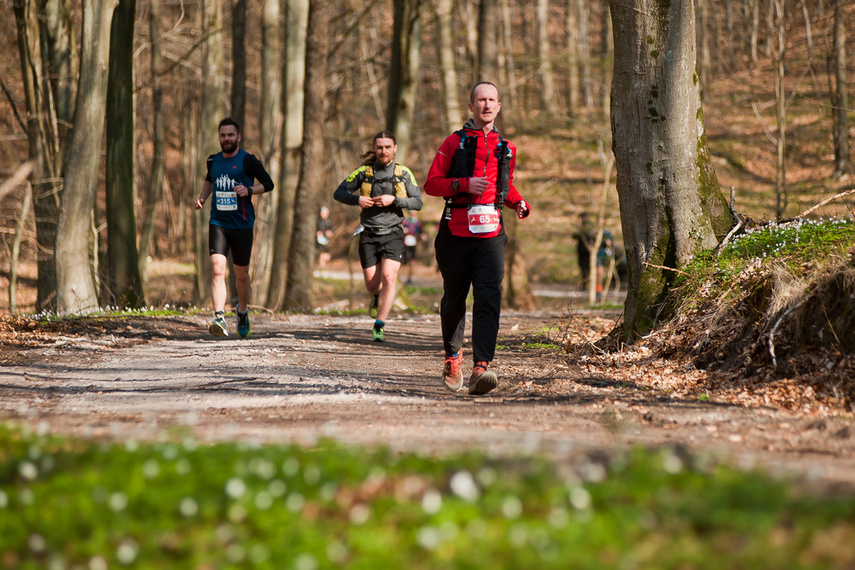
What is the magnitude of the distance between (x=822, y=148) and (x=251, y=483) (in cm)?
3820

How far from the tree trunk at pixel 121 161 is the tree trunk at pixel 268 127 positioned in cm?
437

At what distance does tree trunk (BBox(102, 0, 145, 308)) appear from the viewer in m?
16.1

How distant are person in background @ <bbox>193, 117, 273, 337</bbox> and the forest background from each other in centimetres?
327

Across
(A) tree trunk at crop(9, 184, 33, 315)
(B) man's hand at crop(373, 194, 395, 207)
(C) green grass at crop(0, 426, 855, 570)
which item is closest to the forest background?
(A) tree trunk at crop(9, 184, 33, 315)

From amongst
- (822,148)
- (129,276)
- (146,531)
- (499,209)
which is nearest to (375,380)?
(499,209)

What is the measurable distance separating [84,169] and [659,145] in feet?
38.3

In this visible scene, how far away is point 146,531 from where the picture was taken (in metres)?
3.05

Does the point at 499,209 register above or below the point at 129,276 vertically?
above

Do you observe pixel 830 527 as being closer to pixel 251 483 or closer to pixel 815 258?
pixel 251 483

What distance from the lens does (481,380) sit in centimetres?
645

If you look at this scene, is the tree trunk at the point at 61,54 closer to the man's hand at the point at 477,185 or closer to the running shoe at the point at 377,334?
the running shoe at the point at 377,334

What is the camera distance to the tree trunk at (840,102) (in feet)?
92.0

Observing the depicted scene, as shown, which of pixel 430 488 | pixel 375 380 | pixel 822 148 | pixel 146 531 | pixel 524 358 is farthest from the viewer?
pixel 822 148

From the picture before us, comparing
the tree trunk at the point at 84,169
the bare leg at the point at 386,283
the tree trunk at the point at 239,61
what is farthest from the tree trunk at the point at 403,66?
the bare leg at the point at 386,283
